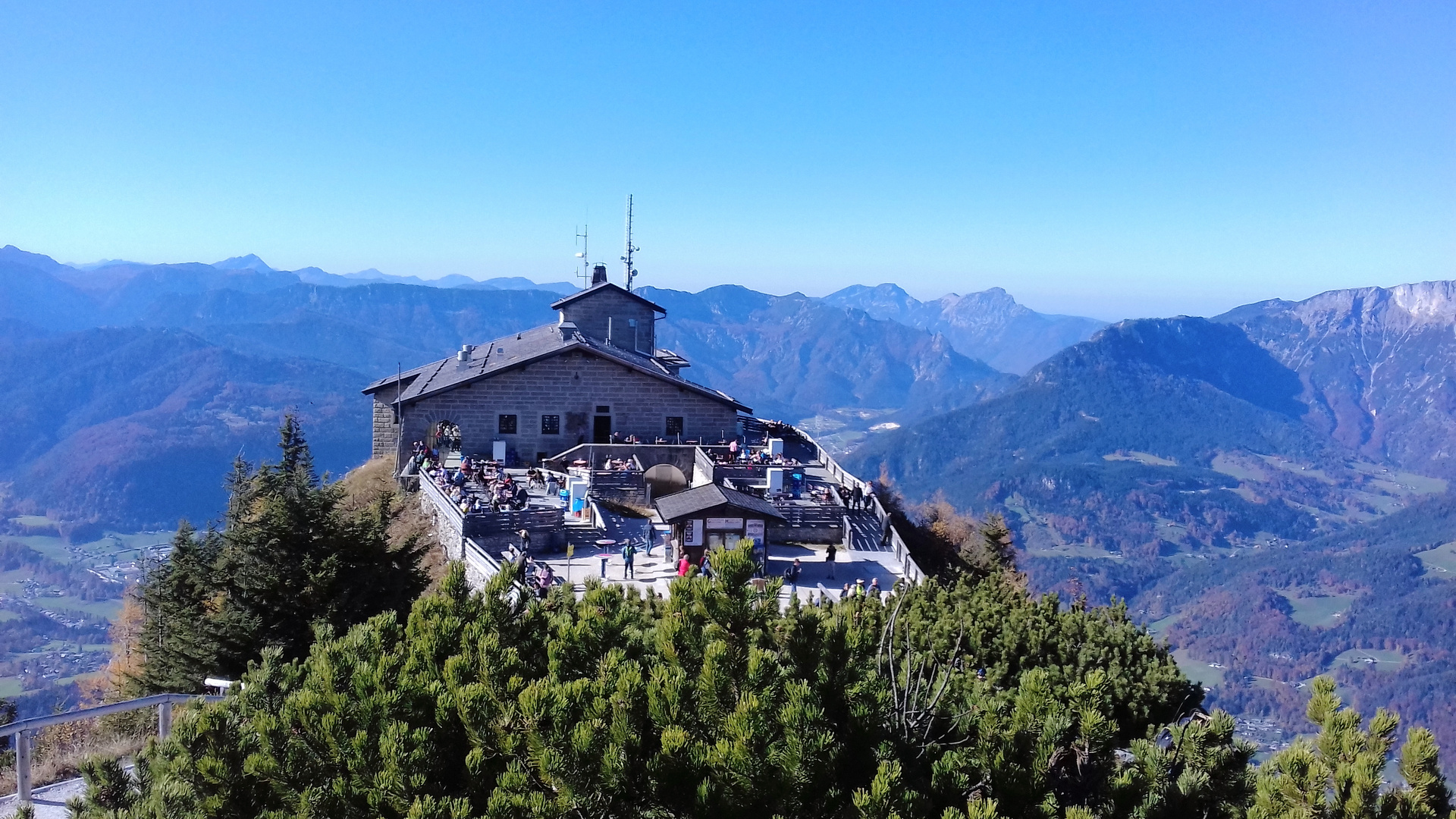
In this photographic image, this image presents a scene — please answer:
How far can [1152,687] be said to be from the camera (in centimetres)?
1366

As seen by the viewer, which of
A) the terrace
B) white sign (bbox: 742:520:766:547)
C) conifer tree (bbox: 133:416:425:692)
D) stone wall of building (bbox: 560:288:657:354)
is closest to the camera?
conifer tree (bbox: 133:416:425:692)

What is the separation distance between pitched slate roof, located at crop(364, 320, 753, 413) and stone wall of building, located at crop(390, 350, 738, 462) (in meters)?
0.35

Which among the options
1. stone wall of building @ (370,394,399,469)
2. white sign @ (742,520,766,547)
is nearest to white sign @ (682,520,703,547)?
white sign @ (742,520,766,547)

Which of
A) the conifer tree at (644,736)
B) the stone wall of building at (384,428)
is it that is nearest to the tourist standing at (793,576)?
the conifer tree at (644,736)

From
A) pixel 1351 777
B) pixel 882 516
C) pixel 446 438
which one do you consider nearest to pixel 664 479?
pixel 882 516

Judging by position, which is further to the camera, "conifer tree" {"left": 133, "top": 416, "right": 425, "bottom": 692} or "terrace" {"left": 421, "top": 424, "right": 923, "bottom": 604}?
"terrace" {"left": 421, "top": 424, "right": 923, "bottom": 604}

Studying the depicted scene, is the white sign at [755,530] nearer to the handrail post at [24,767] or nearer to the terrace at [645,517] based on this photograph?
the terrace at [645,517]

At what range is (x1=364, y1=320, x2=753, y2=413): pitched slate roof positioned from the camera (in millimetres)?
39062

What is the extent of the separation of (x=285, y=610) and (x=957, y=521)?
37331mm

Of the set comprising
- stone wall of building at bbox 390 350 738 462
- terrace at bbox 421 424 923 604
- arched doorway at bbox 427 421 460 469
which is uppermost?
stone wall of building at bbox 390 350 738 462

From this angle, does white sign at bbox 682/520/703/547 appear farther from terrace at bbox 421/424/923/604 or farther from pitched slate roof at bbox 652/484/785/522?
terrace at bbox 421/424/923/604

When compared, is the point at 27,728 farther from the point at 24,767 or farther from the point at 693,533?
the point at 693,533

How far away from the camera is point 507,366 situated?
39.1 m

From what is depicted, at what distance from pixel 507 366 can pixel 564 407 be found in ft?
9.00
